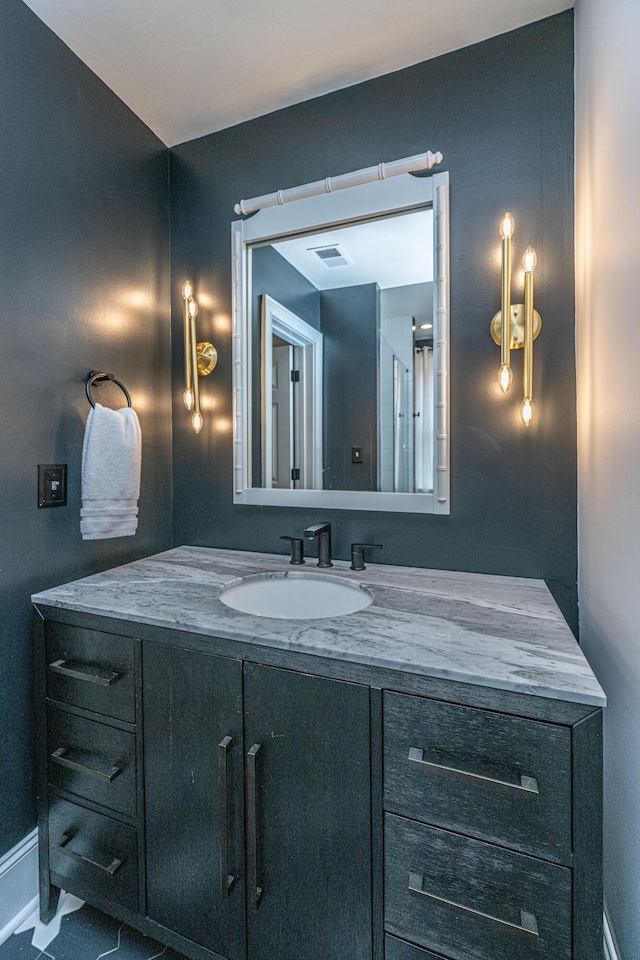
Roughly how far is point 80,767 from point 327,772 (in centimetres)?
66

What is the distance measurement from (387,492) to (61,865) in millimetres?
1293

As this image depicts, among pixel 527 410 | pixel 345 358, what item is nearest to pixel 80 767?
pixel 345 358

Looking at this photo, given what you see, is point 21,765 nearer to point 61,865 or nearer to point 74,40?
point 61,865

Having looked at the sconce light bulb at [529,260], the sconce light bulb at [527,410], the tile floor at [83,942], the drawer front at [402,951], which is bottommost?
the tile floor at [83,942]

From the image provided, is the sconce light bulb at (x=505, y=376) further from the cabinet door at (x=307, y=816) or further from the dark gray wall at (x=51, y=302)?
the dark gray wall at (x=51, y=302)

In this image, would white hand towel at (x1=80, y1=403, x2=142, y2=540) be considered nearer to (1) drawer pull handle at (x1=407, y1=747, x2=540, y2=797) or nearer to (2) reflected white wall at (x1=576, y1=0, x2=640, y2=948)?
(1) drawer pull handle at (x1=407, y1=747, x2=540, y2=797)

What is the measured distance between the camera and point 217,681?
0.95m

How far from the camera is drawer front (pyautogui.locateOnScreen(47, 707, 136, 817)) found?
107 cm

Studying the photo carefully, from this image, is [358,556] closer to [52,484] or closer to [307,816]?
[307,816]

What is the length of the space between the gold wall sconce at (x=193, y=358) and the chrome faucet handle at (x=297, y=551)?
1.85 ft

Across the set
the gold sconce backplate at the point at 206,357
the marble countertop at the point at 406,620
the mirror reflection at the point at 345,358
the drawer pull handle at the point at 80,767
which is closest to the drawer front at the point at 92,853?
the drawer pull handle at the point at 80,767

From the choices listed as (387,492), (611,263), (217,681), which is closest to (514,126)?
(611,263)

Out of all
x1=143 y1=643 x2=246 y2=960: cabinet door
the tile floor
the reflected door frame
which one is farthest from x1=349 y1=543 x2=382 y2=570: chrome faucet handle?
the tile floor

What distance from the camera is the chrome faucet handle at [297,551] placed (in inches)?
56.9
